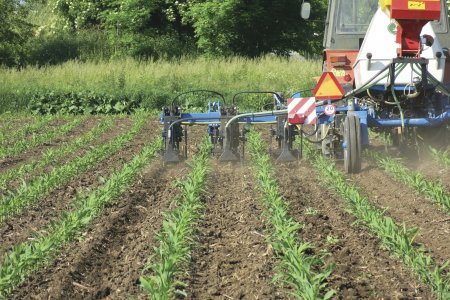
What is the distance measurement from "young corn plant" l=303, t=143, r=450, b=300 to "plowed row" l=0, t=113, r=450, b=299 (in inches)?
2.4

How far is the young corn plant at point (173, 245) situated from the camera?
12.9 ft

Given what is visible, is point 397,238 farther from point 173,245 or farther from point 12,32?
point 12,32

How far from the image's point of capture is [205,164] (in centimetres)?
868

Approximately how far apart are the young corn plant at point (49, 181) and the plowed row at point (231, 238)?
135 mm

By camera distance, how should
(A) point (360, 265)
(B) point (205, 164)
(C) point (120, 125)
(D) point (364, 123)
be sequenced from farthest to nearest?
(C) point (120, 125) < (B) point (205, 164) < (D) point (364, 123) < (A) point (360, 265)

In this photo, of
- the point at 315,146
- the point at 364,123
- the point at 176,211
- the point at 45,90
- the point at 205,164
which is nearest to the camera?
the point at 176,211

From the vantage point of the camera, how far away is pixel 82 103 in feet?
62.6

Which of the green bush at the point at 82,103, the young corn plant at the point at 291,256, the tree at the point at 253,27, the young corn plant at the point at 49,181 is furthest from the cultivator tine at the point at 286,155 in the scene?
the tree at the point at 253,27

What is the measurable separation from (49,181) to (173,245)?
3.38 metres

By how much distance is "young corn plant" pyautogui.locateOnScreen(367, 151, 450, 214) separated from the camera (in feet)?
20.3

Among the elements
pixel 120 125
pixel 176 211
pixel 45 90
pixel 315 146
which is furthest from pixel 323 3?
pixel 176 211

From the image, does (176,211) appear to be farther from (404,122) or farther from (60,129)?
(60,129)

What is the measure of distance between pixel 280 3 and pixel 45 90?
11479 mm

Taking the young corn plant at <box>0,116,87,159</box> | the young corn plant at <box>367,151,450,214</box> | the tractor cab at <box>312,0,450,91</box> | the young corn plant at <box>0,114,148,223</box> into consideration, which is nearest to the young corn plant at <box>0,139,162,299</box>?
the young corn plant at <box>0,114,148,223</box>
